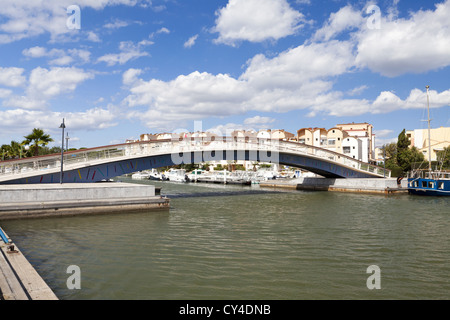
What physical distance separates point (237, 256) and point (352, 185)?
37431 mm

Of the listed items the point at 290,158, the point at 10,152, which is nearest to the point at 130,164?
the point at 290,158

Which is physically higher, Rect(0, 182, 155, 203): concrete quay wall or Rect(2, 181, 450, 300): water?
Rect(0, 182, 155, 203): concrete quay wall

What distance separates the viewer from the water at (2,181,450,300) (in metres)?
8.87

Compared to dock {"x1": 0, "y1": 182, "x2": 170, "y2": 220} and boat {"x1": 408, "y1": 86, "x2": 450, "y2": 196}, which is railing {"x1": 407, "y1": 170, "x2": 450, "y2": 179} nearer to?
boat {"x1": 408, "y1": 86, "x2": 450, "y2": 196}

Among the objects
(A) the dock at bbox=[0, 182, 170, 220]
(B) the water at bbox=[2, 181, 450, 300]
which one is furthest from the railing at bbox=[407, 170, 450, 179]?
(A) the dock at bbox=[0, 182, 170, 220]

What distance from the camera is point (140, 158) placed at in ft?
95.6

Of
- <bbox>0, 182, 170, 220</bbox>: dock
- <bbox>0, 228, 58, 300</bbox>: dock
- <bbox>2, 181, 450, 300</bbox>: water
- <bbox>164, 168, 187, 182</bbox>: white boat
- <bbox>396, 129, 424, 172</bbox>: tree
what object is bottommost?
<bbox>2, 181, 450, 300</bbox>: water

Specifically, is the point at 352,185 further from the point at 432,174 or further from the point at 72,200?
the point at 72,200

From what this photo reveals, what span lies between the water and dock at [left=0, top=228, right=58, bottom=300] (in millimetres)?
903

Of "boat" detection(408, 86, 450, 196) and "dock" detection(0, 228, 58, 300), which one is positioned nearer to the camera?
"dock" detection(0, 228, 58, 300)

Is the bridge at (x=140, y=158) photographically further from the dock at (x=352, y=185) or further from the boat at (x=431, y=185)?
the boat at (x=431, y=185)

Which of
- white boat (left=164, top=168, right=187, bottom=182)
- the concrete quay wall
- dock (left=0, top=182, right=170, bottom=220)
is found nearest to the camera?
dock (left=0, top=182, right=170, bottom=220)

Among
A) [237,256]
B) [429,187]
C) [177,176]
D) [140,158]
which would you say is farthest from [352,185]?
[177,176]

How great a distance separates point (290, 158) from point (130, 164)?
20.6 meters
